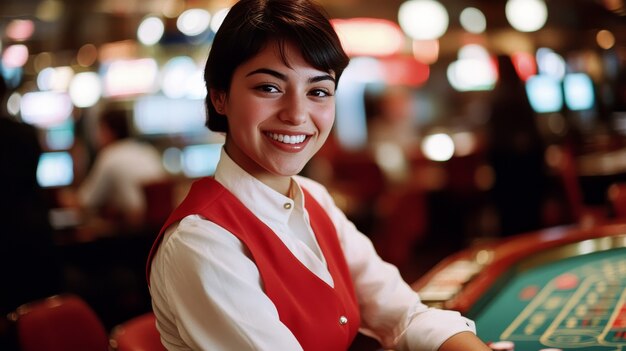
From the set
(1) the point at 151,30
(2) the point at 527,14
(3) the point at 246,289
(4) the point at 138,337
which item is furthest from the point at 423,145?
(3) the point at 246,289

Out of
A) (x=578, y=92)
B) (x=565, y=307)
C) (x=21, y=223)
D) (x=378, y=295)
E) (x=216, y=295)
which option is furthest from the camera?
(x=578, y=92)

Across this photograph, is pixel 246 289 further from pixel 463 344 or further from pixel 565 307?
pixel 565 307

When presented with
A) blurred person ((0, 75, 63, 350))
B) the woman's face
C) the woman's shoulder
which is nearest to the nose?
the woman's face

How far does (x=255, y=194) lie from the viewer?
1.52 metres

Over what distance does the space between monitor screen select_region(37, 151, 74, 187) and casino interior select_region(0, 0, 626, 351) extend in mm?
19

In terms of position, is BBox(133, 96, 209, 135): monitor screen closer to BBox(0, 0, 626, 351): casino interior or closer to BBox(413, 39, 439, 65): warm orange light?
BBox(0, 0, 626, 351): casino interior

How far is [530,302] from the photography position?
214 centimetres

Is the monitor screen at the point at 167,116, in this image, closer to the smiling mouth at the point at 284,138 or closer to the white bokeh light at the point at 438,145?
the white bokeh light at the point at 438,145

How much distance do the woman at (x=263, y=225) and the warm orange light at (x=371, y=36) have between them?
26.6 feet

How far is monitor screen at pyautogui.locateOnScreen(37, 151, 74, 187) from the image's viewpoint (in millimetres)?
8312

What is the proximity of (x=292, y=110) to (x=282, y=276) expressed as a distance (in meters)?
0.29

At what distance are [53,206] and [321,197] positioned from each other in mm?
5165

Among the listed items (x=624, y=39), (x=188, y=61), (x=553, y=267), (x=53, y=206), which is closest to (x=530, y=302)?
(x=553, y=267)

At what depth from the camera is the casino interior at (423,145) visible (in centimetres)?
234
